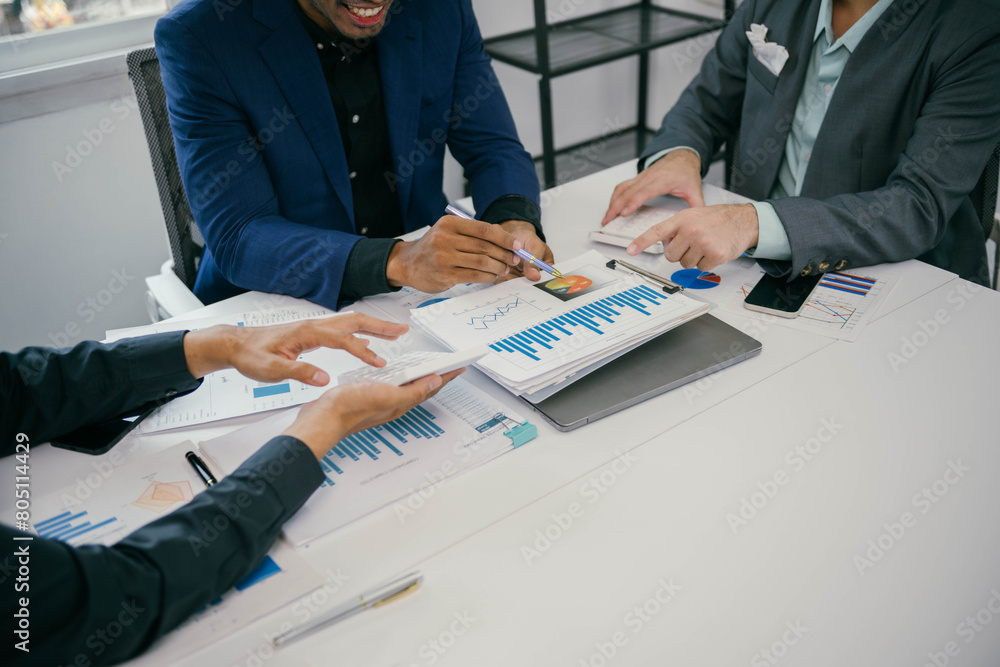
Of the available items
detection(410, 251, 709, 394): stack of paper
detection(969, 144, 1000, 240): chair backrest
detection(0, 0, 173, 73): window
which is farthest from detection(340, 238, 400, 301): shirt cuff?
detection(0, 0, 173, 73): window

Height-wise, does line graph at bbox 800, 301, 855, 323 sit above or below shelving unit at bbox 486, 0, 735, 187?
below

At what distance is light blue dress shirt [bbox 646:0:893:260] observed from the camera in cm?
132

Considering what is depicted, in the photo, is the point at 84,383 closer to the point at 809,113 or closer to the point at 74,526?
the point at 74,526

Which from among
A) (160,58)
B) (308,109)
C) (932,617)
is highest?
(160,58)

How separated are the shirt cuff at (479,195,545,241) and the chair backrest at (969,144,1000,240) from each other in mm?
861

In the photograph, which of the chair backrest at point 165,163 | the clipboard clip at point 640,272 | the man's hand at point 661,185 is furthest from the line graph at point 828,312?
the chair backrest at point 165,163

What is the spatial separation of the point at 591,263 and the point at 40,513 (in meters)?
0.90

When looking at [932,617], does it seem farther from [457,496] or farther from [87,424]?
[87,424]

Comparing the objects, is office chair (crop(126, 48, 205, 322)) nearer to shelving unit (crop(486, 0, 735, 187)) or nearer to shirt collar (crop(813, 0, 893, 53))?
shirt collar (crop(813, 0, 893, 53))

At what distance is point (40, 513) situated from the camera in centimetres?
88

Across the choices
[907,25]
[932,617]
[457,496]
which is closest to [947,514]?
[932,617]

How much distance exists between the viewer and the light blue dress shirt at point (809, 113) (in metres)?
1.32

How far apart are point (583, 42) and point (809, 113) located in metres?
1.47

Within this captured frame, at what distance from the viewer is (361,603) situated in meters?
0.76
